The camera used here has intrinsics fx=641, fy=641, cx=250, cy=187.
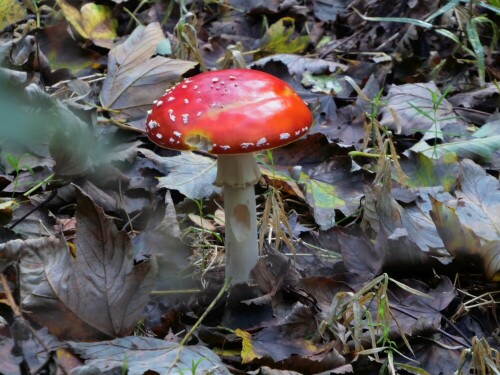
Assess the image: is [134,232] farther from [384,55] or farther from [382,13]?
[382,13]

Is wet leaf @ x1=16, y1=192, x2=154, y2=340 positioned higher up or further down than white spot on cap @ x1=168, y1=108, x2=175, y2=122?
further down

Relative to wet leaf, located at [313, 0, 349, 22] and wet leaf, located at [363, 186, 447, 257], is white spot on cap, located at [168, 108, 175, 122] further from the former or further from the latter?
wet leaf, located at [313, 0, 349, 22]

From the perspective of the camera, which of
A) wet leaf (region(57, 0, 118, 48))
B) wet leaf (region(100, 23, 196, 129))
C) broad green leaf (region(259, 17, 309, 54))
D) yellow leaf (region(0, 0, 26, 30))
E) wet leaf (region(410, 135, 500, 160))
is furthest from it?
broad green leaf (region(259, 17, 309, 54))

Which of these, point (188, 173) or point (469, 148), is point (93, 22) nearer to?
point (188, 173)

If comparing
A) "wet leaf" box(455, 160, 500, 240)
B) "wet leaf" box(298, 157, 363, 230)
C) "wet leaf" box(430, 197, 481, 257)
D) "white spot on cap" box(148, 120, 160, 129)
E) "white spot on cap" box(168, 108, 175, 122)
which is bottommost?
"wet leaf" box(298, 157, 363, 230)

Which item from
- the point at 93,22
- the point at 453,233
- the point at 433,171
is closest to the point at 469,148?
the point at 433,171

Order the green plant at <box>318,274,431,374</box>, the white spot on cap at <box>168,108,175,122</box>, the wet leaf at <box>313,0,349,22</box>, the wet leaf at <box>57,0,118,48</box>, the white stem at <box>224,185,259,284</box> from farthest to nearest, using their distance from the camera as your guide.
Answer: the wet leaf at <box>313,0,349,22</box> < the wet leaf at <box>57,0,118,48</box> < the white stem at <box>224,185,259,284</box> < the white spot on cap at <box>168,108,175,122</box> < the green plant at <box>318,274,431,374</box>

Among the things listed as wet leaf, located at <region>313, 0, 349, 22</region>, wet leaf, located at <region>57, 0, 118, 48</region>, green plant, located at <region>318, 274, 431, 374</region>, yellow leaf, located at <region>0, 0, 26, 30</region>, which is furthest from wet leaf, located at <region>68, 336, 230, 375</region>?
wet leaf, located at <region>313, 0, 349, 22</region>

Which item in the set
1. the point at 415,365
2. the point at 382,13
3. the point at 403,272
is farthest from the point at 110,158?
the point at 382,13
